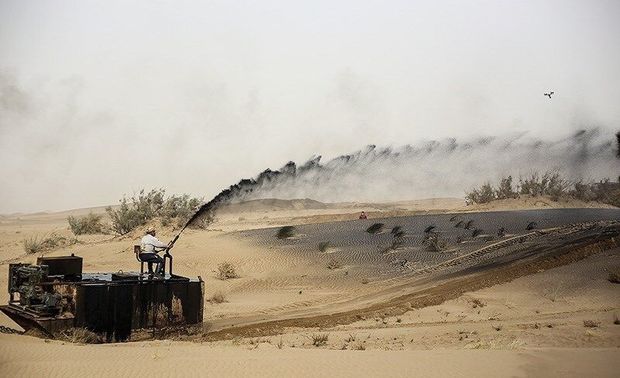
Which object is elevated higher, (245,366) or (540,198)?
(540,198)

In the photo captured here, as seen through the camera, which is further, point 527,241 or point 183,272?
point 527,241

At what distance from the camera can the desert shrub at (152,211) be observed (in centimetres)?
3638

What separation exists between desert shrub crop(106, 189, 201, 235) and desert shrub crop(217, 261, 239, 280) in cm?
1143

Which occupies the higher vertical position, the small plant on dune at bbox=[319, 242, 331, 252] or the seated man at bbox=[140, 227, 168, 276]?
the seated man at bbox=[140, 227, 168, 276]

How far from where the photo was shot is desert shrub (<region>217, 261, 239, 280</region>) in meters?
23.8

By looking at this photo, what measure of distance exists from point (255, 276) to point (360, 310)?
26.8ft

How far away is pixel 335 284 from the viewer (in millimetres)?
22531

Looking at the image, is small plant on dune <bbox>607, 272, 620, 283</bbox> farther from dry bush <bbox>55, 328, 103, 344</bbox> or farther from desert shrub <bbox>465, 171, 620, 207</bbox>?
desert shrub <bbox>465, 171, 620, 207</bbox>

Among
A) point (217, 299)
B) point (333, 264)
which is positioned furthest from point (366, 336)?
point (333, 264)

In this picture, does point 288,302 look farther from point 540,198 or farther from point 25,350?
point 540,198

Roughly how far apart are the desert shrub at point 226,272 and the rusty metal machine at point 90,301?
10.3 m

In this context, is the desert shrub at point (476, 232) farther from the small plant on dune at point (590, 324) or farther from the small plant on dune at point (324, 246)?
the small plant on dune at point (590, 324)

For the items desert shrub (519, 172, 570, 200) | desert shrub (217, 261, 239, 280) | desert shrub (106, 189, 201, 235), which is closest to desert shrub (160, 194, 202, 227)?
desert shrub (106, 189, 201, 235)

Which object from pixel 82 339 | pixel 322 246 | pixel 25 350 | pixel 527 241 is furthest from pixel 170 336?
pixel 527 241
